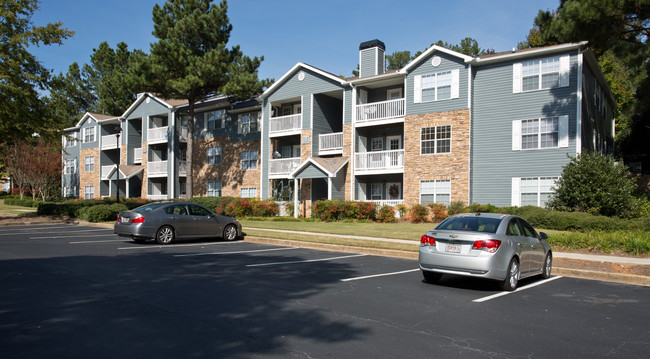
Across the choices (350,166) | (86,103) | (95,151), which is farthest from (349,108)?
(86,103)

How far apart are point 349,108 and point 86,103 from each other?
54312mm

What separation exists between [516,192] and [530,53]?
683cm

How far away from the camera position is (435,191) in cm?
2577

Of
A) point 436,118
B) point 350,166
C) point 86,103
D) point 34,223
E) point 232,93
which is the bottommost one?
point 34,223

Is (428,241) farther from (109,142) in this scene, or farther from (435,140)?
(109,142)

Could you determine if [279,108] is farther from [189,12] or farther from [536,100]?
[536,100]

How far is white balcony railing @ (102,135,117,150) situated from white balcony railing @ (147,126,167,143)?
6.12 m

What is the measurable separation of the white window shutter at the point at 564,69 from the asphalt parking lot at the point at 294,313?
15.0 m

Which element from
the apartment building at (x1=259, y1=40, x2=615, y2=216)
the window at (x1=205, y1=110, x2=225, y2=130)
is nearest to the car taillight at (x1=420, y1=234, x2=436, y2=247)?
the apartment building at (x1=259, y1=40, x2=615, y2=216)

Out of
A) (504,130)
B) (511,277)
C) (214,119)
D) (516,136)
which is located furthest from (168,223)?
(214,119)

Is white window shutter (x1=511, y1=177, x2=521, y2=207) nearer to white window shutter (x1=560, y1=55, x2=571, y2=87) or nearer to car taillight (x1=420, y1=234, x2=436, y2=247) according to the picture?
white window shutter (x1=560, y1=55, x2=571, y2=87)

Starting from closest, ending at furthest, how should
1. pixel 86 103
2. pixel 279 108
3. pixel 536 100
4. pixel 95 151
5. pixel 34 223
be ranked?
pixel 536 100, pixel 34 223, pixel 279 108, pixel 95 151, pixel 86 103

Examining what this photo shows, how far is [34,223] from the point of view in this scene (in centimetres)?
2567

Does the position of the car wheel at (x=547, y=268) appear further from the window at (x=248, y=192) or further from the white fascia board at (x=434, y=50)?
the window at (x=248, y=192)
